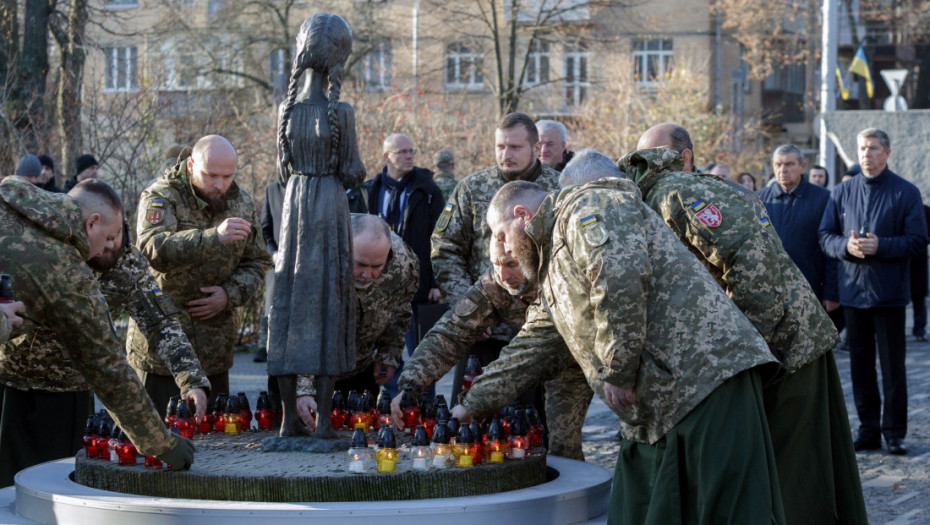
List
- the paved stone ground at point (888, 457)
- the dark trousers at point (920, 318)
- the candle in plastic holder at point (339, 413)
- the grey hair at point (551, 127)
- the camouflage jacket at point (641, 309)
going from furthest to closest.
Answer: the dark trousers at point (920, 318) → the grey hair at point (551, 127) → the paved stone ground at point (888, 457) → the candle in plastic holder at point (339, 413) → the camouflage jacket at point (641, 309)

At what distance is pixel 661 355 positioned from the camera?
518 cm

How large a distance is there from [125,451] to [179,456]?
407 mm

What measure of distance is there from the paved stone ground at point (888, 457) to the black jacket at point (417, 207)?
206 centimetres

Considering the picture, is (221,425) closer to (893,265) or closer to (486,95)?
(893,265)

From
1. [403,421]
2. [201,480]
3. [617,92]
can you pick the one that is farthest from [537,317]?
[617,92]

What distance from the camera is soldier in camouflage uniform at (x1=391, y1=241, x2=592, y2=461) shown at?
6.49 m

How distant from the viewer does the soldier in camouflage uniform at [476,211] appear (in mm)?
8125

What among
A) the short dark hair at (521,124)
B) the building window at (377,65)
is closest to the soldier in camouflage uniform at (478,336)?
the short dark hair at (521,124)

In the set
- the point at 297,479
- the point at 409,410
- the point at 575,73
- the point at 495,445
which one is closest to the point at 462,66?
the point at 575,73

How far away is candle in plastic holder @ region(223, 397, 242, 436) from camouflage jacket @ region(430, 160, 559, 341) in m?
1.72

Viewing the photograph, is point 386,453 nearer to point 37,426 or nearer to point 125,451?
point 125,451

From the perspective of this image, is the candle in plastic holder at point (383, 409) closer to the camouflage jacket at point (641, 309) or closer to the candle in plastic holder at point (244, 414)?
the candle in plastic holder at point (244, 414)

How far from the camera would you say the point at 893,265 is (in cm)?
1007

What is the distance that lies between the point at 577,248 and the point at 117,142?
12.8 m
